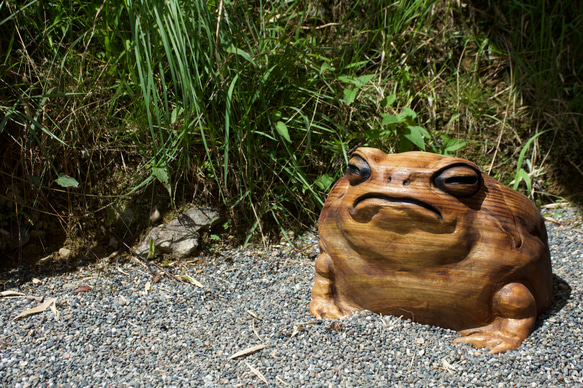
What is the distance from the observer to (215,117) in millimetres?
2816

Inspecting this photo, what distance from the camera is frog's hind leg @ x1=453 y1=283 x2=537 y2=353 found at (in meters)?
1.81

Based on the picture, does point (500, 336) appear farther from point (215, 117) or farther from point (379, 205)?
point (215, 117)

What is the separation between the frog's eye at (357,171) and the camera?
188 centimetres

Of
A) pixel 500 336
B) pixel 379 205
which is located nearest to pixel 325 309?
pixel 379 205

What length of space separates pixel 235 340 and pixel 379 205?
0.79m

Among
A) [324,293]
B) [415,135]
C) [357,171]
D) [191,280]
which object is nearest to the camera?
[357,171]

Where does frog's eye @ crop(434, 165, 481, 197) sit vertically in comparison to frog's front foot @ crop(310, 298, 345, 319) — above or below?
above

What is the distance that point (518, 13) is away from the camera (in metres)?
3.61

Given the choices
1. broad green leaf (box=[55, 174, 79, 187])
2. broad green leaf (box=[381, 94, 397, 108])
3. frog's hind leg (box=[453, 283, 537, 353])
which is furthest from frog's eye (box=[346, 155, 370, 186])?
broad green leaf (box=[55, 174, 79, 187])

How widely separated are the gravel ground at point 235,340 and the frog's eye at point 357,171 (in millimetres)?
→ 548

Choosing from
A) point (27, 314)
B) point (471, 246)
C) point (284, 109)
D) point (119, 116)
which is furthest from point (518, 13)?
point (27, 314)

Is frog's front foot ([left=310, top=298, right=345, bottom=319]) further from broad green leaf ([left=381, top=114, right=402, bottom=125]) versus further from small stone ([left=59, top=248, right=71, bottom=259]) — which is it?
small stone ([left=59, top=248, right=71, bottom=259])

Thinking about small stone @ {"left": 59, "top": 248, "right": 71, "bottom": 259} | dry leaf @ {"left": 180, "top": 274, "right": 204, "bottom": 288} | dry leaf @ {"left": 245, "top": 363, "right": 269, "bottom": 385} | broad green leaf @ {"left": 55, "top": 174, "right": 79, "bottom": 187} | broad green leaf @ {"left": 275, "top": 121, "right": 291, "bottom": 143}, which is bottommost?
dry leaf @ {"left": 180, "top": 274, "right": 204, "bottom": 288}

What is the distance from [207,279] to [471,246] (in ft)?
4.40
